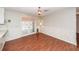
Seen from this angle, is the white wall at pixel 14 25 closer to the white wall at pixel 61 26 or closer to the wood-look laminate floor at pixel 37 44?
the wood-look laminate floor at pixel 37 44

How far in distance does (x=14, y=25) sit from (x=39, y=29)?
355 mm

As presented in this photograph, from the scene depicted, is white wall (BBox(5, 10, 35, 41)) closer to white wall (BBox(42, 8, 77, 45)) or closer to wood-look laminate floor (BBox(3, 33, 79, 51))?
wood-look laminate floor (BBox(3, 33, 79, 51))

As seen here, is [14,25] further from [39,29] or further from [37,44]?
[37,44]

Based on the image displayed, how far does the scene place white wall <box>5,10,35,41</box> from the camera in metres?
1.31

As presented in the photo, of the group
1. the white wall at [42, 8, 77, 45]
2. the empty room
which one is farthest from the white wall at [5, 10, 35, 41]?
the white wall at [42, 8, 77, 45]

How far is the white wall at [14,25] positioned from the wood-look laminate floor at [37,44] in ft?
0.29

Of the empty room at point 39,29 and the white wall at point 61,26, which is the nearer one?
the empty room at point 39,29

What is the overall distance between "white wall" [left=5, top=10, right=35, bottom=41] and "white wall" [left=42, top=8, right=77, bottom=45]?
35 cm

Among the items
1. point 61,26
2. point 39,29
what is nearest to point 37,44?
point 39,29

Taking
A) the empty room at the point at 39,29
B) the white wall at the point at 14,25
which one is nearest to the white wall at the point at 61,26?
the empty room at the point at 39,29

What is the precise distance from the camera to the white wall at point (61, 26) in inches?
57.3

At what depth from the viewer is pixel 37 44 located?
1.67 m

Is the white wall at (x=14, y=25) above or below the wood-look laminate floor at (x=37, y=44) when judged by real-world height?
above
